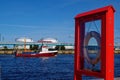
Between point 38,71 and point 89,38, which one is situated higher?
point 89,38

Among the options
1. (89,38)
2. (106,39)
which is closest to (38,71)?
(89,38)

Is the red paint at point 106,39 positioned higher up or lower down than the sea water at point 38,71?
higher up

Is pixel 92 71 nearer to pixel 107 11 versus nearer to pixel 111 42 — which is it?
pixel 111 42

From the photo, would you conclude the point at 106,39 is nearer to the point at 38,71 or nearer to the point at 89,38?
the point at 89,38

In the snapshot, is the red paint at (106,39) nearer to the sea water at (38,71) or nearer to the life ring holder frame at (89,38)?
the life ring holder frame at (89,38)

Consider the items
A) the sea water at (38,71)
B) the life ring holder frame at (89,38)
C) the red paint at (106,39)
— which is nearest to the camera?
the red paint at (106,39)

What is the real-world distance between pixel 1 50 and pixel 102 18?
158 m

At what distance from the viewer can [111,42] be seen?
9.06 metres

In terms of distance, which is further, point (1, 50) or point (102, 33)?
point (1, 50)

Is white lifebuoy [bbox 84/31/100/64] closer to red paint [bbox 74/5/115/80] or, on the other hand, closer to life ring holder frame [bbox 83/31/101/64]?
life ring holder frame [bbox 83/31/101/64]

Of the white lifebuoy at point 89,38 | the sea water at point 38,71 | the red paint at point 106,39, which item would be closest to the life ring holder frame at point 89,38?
the white lifebuoy at point 89,38

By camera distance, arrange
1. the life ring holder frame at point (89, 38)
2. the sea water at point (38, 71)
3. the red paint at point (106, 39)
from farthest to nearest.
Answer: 1. the sea water at point (38, 71)
2. the life ring holder frame at point (89, 38)
3. the red paint at point (106, 39)

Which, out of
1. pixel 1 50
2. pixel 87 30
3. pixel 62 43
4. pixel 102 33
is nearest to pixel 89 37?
pixel 87 30

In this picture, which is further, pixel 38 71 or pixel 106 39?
pixel 38 71
